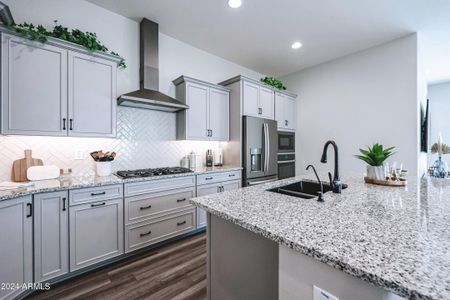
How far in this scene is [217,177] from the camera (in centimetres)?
297

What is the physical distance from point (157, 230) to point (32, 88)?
6.33 feet

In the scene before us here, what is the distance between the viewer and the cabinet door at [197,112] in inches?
116

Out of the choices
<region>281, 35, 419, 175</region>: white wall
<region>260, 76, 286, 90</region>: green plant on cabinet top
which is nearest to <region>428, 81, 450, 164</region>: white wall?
<region>281, 35, 419, 175</region>: white wall

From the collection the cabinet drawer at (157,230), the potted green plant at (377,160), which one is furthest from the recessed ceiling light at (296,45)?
the cabinet drawer at (157,230)

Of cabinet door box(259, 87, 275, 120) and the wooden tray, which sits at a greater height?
cabinet door box(259, 87, 275, 120)

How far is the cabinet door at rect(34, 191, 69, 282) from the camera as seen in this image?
1.65 m

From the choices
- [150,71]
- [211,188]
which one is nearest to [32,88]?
[150,71]

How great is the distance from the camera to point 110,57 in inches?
89.7

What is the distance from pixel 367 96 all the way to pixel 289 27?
184cm

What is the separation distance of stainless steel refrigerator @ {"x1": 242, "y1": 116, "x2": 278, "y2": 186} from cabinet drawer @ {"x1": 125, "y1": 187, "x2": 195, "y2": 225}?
3.57 feet

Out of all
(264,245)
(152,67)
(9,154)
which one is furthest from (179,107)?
(264,245)

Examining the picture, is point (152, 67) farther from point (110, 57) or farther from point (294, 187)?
point (294, 187)

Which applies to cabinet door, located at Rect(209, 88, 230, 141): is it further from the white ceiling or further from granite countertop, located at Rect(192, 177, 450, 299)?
granite countertop, located at Rect(192, 177, 450, 299)

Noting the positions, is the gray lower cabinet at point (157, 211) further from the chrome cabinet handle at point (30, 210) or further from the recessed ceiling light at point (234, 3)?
the recessed ceiling light at point (234, 3)
